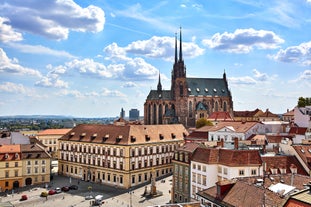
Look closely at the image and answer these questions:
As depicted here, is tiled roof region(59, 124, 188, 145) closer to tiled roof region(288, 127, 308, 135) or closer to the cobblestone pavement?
the cobblestone pavement

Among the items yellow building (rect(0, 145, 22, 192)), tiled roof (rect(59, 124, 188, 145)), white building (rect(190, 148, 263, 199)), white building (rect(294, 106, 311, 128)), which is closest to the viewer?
white building (rect(190, 148, 263, 199))

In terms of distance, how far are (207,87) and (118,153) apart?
101 metres

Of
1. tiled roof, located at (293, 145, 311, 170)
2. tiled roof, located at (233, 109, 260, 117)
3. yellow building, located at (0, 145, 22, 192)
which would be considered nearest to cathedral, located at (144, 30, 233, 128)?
tiled roof, located at (233, 109, 260, 117)

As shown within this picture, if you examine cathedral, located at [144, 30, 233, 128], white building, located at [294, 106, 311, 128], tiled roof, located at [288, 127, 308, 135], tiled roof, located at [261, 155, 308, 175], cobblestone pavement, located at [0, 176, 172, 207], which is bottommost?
cobblestone pavement, located at [0, 176, 172, 207]

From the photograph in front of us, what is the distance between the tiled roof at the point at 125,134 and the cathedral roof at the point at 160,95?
228ft

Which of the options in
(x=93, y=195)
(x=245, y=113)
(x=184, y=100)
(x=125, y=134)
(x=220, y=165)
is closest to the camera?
(x=220, y=165)

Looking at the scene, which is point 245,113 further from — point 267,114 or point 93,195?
point 93,195

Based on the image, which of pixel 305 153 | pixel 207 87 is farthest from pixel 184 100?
pixel 305 153

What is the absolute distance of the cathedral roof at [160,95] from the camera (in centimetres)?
17375

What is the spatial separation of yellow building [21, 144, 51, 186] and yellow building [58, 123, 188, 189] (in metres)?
9.25

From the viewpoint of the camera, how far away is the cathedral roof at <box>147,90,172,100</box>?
6841 inches

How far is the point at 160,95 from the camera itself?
175 meters

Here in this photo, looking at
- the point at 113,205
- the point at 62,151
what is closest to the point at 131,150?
the point at 113,205

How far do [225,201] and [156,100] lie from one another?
136539 millimetres
